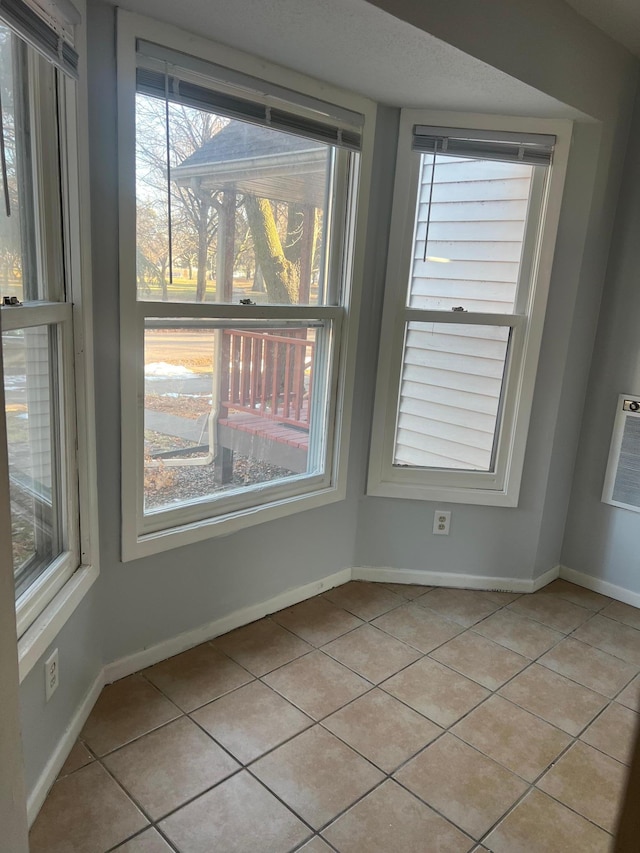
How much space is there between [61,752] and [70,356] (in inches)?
44.1

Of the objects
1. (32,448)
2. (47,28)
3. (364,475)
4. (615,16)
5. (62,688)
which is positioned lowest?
(62,688)

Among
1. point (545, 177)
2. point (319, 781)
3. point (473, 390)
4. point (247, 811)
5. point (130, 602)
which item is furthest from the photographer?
point (473, 390)

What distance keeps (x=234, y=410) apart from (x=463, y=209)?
1.30 metres

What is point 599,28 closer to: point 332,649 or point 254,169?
point 254,169

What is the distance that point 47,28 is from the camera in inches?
54.3

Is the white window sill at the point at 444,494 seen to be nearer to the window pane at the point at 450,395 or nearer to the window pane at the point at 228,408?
the window pane at the point at 450,395

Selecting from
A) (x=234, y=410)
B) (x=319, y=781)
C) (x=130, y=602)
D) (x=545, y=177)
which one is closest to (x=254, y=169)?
(x=234, y=410)

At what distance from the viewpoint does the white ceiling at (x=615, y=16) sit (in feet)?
6.92

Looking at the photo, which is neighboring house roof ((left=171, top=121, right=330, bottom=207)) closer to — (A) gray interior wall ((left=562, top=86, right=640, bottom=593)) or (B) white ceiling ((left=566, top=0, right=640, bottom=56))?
(B) white ceiling ((left=566, top=0, right=640, bottom=56))

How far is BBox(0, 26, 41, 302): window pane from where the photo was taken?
1.39 meters

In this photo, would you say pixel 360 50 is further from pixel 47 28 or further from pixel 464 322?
pixel 464 322

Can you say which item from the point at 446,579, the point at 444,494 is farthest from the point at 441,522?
the point at 446,579

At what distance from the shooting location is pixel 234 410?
2.32 meters

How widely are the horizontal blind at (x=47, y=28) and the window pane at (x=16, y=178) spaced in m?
0.08
